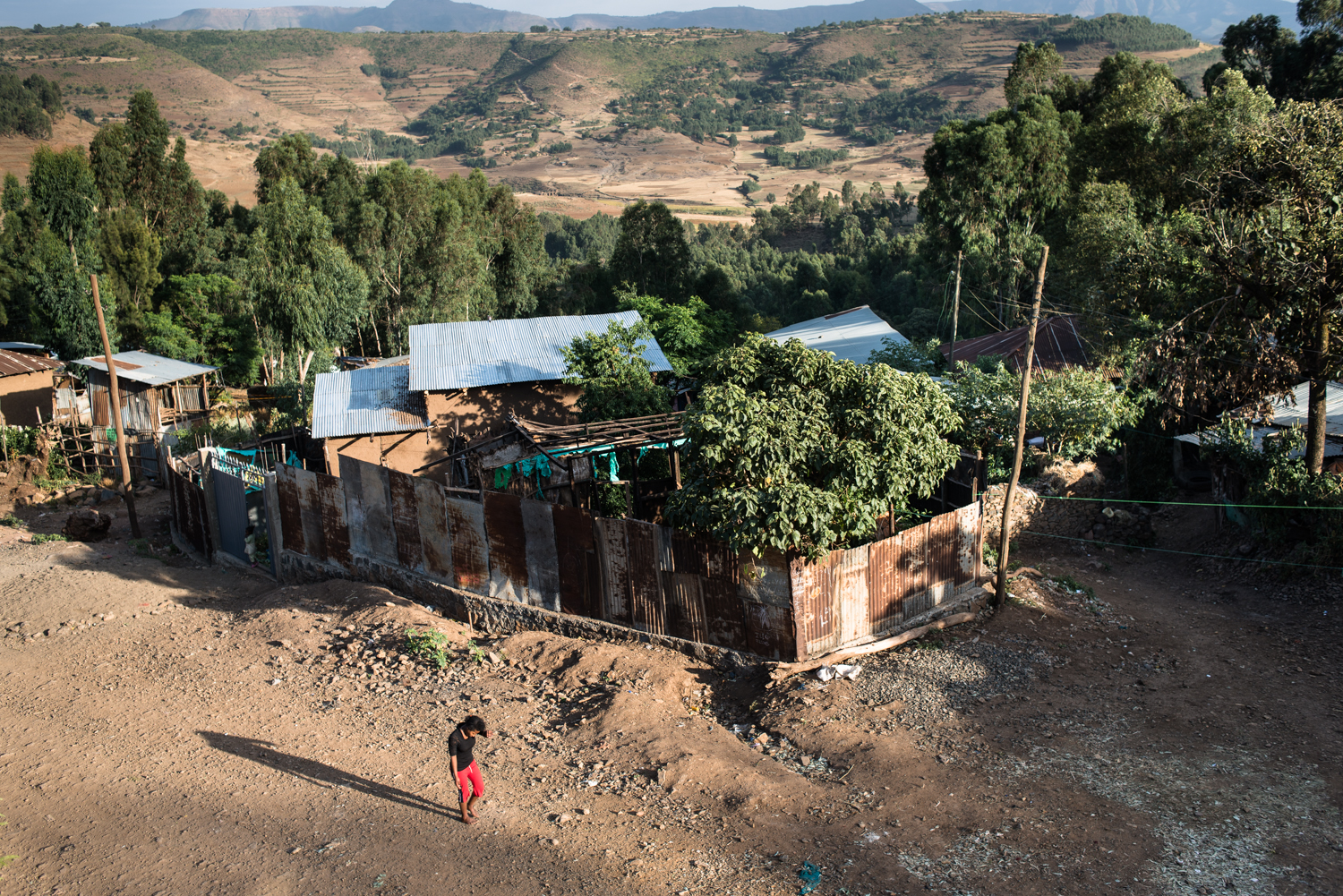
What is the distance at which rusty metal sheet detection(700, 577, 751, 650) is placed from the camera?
1070 cm

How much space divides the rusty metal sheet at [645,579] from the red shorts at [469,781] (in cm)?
349

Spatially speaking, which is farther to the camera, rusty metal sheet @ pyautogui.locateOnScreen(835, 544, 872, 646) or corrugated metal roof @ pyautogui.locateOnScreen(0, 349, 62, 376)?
corrugated metal roof @ pyautogui.locateOnScreen(0, 349, 62, 376)

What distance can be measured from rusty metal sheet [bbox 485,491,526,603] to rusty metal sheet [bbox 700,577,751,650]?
2.78 metres

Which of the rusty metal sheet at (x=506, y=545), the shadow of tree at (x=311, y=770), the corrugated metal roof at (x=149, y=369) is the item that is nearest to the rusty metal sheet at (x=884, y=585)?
the rusty metal sheet at (x=506, y=545)

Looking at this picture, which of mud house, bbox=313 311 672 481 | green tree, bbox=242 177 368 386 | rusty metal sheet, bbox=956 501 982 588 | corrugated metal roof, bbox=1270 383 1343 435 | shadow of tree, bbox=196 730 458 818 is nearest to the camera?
shadow of tree, bbox=196 730 458 818

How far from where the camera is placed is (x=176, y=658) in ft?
39.2

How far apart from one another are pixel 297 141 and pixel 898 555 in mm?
44233

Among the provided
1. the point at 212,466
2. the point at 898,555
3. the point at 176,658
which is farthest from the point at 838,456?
the point at 212,466

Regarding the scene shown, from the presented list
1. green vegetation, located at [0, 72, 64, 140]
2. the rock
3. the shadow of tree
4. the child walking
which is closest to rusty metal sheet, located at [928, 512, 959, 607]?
the child walking

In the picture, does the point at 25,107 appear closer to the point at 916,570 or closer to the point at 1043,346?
the point at 1043,346

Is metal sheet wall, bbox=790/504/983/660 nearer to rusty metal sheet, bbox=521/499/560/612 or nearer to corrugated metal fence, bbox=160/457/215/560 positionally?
rusty metal sheet, bbox=521/499/560/612

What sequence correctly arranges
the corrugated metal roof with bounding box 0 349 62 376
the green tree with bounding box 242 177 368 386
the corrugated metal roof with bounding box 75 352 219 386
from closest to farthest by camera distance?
1. the corrugated metal roof with bounding box 75 352 219 386
2. the corrugated metal roof with bounding box 0 349 62 376
3. the green tree with bounding box 242 177 368 386

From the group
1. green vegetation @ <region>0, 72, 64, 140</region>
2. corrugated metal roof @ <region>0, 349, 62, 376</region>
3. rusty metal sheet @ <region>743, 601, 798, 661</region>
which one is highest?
green vegetation @ <region>0, 72, 64, 140</region>

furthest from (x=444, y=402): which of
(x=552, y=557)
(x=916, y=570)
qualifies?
(x=916, y=570)
